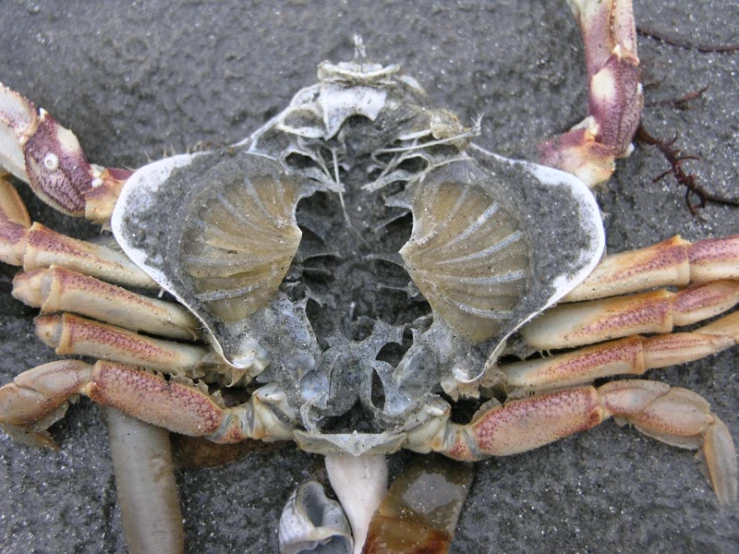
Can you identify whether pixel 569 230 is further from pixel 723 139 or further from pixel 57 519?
pixel 57 519

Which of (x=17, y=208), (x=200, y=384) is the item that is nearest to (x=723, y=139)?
(x=200, y=384)

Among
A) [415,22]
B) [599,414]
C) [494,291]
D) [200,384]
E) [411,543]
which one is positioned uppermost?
[415,22]

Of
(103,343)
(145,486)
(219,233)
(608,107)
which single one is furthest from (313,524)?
(608,107)

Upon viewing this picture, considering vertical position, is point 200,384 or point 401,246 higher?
point 401,246

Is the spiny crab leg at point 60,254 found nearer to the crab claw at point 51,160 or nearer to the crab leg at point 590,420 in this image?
the crab claw at point 51,160

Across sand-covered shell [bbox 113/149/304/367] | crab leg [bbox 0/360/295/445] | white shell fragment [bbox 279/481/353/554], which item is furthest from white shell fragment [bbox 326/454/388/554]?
sand-covered shell [bbox 113/149/304/367]
